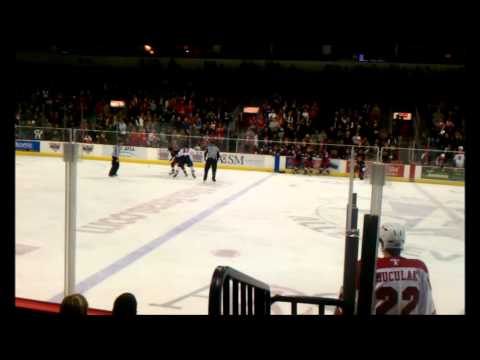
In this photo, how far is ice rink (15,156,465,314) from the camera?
553 cm

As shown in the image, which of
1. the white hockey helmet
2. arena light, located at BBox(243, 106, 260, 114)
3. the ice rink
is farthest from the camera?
arena light, located at BBox(243, 106, 260, 114)

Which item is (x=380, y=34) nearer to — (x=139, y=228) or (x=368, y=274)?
(x=368, y=274)

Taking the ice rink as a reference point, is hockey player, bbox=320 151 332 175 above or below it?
above

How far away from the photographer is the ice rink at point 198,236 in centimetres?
553

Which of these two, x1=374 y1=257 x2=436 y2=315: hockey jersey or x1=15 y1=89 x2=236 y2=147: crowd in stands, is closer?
x1=374 y1=257 x2=436 y2=315: hockey jersey

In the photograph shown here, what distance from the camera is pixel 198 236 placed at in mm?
8039

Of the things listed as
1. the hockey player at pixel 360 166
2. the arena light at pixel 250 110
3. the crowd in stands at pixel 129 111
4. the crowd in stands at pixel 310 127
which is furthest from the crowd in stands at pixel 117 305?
the arena light at pixel 250 110

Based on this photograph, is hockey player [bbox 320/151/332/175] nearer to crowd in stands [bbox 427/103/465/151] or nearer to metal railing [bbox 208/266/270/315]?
crowd in stands [bbox 427/103/465/151]

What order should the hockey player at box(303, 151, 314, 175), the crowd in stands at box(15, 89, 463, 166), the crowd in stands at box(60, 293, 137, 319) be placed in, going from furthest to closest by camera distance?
the crowd in stands at box(15, 89, 463, 166), the hockey player at box(303, 151, 314, 175), the crowd in stands at box(60, 293, 137, 319)

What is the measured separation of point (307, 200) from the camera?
40.6ft

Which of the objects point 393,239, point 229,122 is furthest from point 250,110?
point 393,239

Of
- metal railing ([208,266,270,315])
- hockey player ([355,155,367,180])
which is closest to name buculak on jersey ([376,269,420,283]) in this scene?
metal railing ([208,266,270,315])

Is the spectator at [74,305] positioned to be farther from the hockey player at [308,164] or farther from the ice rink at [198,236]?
the hockey player at [308,164]

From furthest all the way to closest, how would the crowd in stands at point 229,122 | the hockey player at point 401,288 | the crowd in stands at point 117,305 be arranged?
1. the crowd in stands at point 229,122
2. the hockey player at point 401,288
3. the crowd in stands at point 117,305
